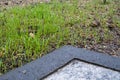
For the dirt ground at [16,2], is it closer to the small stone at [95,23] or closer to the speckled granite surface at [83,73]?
the small stone at [95,23]

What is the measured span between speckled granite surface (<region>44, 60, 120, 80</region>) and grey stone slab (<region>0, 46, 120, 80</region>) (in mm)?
66

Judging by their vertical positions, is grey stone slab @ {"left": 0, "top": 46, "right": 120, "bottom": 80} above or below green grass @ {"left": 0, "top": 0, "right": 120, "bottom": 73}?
below

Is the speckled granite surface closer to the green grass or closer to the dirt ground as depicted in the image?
the green grass

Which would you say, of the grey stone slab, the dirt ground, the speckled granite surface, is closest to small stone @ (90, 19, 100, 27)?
the grey stone slab

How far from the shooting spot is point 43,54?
319cm

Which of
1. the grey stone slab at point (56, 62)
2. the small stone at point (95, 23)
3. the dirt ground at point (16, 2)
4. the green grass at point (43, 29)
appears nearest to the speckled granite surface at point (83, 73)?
the grey stone slab at point (56, 62)

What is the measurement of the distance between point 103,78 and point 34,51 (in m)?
0.95

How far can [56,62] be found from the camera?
9.54ft

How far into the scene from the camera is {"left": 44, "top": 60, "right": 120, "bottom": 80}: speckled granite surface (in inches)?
103

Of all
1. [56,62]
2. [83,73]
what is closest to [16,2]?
[56,62]

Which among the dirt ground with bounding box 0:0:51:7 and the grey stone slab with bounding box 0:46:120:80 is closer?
the grey stone slab with bounding box 0:46:120:80

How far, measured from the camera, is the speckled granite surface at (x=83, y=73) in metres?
2.61

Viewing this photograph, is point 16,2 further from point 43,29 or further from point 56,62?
point 56,62

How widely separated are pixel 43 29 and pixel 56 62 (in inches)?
39.2
